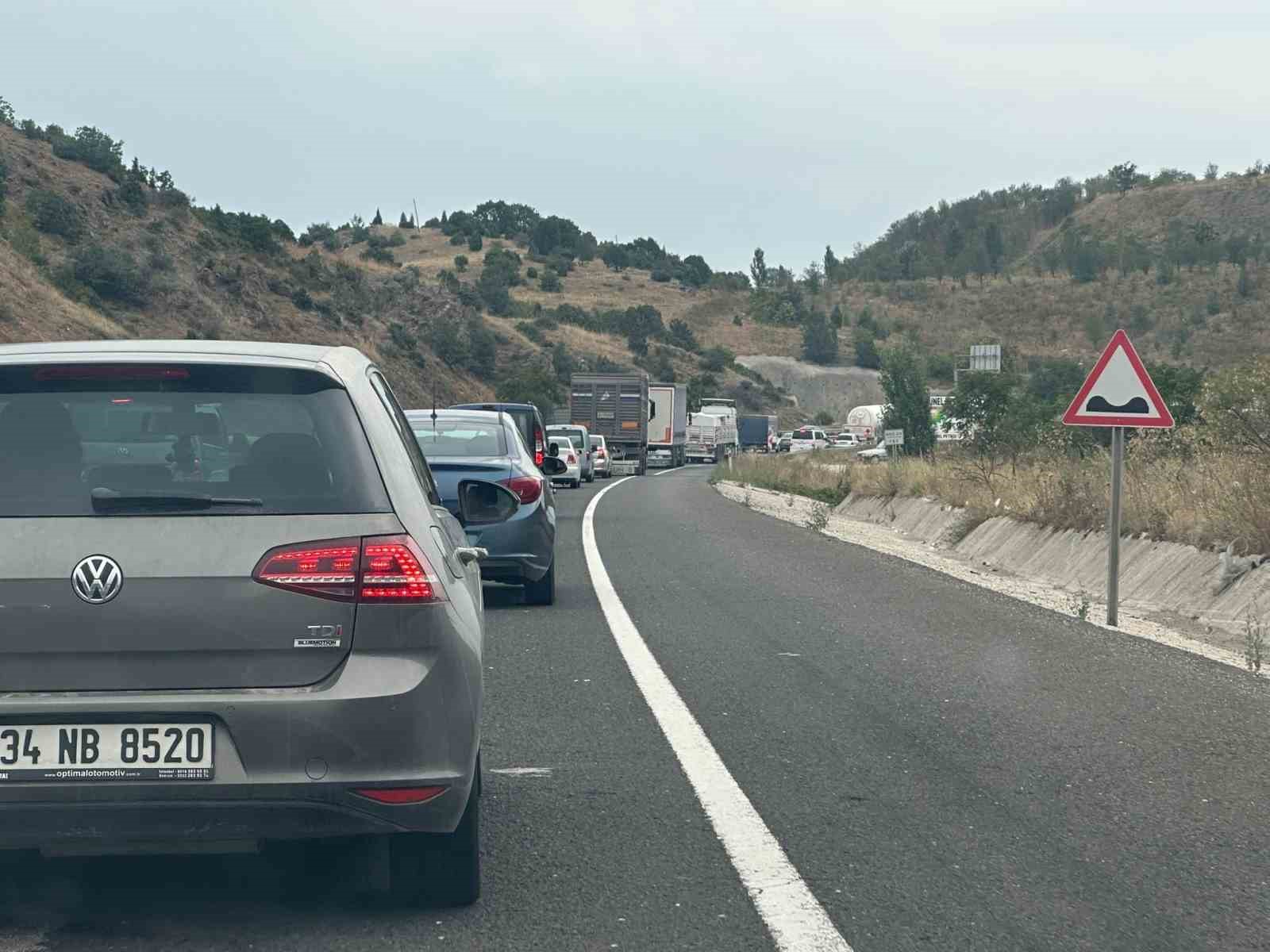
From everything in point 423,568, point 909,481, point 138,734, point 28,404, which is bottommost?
point 909,481

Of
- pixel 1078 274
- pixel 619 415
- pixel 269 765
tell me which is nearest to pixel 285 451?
pixel 269 765

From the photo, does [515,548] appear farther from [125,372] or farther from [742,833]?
[125,372]

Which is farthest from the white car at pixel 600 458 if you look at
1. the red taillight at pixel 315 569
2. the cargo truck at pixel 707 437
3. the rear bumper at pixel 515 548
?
the red taillight at pixel 315 569

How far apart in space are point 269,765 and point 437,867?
2.68 ft

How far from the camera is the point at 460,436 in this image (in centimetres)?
1433

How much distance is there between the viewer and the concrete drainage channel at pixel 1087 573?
12438 mm

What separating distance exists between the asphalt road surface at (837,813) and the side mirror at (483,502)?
1099mm

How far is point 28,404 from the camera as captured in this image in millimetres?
4445

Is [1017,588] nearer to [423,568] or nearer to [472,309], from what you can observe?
[423,568]

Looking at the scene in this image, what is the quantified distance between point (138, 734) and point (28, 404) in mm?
959

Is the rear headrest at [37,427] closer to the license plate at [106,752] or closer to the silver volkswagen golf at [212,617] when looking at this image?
the silver volkswagen golf at [212,617]

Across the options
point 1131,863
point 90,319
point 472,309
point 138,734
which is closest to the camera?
point 138,734

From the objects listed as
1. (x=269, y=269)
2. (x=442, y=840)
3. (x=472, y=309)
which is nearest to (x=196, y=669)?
(x=442, y=840)

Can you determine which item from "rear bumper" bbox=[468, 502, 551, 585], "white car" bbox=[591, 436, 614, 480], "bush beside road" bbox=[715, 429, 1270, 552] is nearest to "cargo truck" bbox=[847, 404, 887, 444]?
"white car" bbox=[591, 436, 614, 480]
